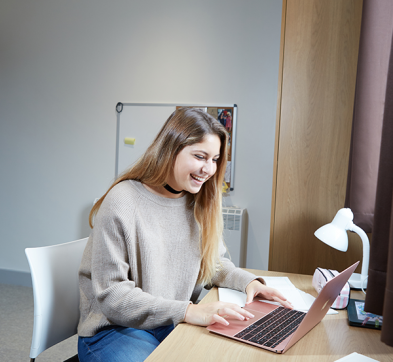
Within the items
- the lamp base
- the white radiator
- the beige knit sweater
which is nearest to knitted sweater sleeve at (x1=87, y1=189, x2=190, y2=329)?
the beige knit sweater

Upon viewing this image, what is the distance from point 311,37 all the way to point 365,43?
1.00 feet

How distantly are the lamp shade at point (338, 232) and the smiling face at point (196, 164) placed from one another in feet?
1.53

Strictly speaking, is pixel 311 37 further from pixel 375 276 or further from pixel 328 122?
pixel 375 276

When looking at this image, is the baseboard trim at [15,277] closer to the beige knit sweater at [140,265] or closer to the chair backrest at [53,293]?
the chair backrest at [53,293]

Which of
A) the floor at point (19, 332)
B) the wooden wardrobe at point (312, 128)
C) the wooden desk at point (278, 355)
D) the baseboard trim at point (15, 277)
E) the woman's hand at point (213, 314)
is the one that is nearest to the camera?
the wooden desk at point (278, 355)

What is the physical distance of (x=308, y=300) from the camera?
1213mm

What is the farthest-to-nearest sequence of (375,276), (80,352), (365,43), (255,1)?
(255,1)
(365,43)
(80,352)
(375,276)

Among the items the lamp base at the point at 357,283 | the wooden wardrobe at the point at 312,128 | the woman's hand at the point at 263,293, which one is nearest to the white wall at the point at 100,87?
the wooden wardrobe at the point at 312,128

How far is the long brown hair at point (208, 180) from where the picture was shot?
4.17 ft

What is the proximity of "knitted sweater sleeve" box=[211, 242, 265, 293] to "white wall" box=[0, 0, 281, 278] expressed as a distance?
152 centimetres

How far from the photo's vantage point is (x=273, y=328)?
0.97 m

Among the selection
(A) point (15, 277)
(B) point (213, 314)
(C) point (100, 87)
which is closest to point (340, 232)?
(B) point (213, 314)

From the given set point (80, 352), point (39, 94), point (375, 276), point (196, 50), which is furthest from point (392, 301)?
point (39, 94)

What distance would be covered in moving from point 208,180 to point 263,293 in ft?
1.55
